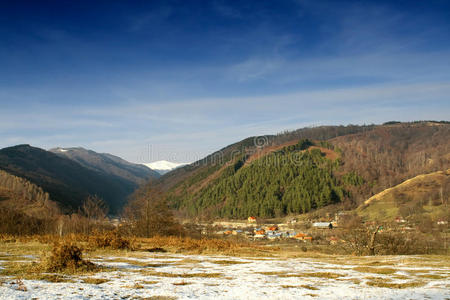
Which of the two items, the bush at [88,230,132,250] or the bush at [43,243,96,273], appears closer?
the bush at [43,243,96,273]

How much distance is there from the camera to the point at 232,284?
9414 mm

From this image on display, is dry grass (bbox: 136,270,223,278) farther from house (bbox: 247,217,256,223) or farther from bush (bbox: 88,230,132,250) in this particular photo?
house (bbox: 247,217,256,223)

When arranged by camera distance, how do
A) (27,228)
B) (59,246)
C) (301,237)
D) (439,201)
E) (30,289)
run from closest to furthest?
(30,289)
(59,246)
(27,228)
(301,237)
(439,201)

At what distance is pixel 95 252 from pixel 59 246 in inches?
236

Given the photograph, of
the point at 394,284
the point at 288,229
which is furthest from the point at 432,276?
the point at 288,229

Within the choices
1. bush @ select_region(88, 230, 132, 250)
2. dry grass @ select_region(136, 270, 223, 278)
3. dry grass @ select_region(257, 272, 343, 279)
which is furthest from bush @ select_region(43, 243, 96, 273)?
bush @ select_region(88, 230, 132, 250)

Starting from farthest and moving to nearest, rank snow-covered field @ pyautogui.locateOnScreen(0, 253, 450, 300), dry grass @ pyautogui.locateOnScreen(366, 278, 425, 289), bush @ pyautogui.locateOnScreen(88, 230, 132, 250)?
1. bush @ pyautogui.locateOnScreen(88, 230, 132, 250)
2. dry grass @ pyautogui.locateOnScreen(366, 278, 425, 289)
3. snow-covered field @ pyautogui.locateOnScreen(0, 253, 450, 300)

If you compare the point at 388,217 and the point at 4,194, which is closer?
the point at 4,194

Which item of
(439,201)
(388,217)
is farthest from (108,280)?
(439,201)

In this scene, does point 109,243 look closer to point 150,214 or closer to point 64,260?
point 64,260

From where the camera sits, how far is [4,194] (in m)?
117

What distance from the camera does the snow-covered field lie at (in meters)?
7.61

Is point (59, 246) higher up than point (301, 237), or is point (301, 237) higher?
point (59, 246)

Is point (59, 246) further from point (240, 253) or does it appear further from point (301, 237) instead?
point (301, 237)
